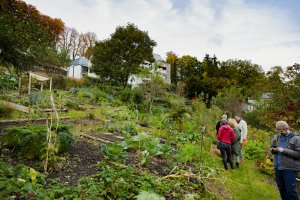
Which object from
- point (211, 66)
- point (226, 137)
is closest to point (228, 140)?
point (226, 137)

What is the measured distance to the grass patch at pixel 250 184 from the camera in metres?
7.16

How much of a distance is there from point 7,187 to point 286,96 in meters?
15.8

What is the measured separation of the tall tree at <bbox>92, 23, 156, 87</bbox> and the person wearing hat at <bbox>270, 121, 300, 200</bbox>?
2813 centimetres

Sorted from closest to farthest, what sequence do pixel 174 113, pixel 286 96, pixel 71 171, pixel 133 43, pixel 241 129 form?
1. pixel 71 171
2. pixel 241 129
3. pixel 174 113
4. pixel 286 96
5. pixel 133 43

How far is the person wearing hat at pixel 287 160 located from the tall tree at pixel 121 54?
28.1m

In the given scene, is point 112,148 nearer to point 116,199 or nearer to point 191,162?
point 116,199

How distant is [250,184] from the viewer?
806cm

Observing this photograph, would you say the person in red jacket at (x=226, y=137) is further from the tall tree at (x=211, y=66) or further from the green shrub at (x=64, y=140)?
the tall tree at (x=211, y=66)

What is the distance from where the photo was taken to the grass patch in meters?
7.16

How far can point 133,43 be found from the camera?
35.4 meters

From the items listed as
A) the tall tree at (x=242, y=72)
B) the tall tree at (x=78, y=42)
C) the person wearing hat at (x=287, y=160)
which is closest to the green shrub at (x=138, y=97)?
the person wearing hat at (x=287, y=160)

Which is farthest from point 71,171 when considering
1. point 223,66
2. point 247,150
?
point 223,66

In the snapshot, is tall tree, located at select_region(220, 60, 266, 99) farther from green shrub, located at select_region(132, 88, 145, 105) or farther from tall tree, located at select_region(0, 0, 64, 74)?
tall tree, located at select_region(0, 0, 64, 74)

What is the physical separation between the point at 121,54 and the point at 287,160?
30628 mm
